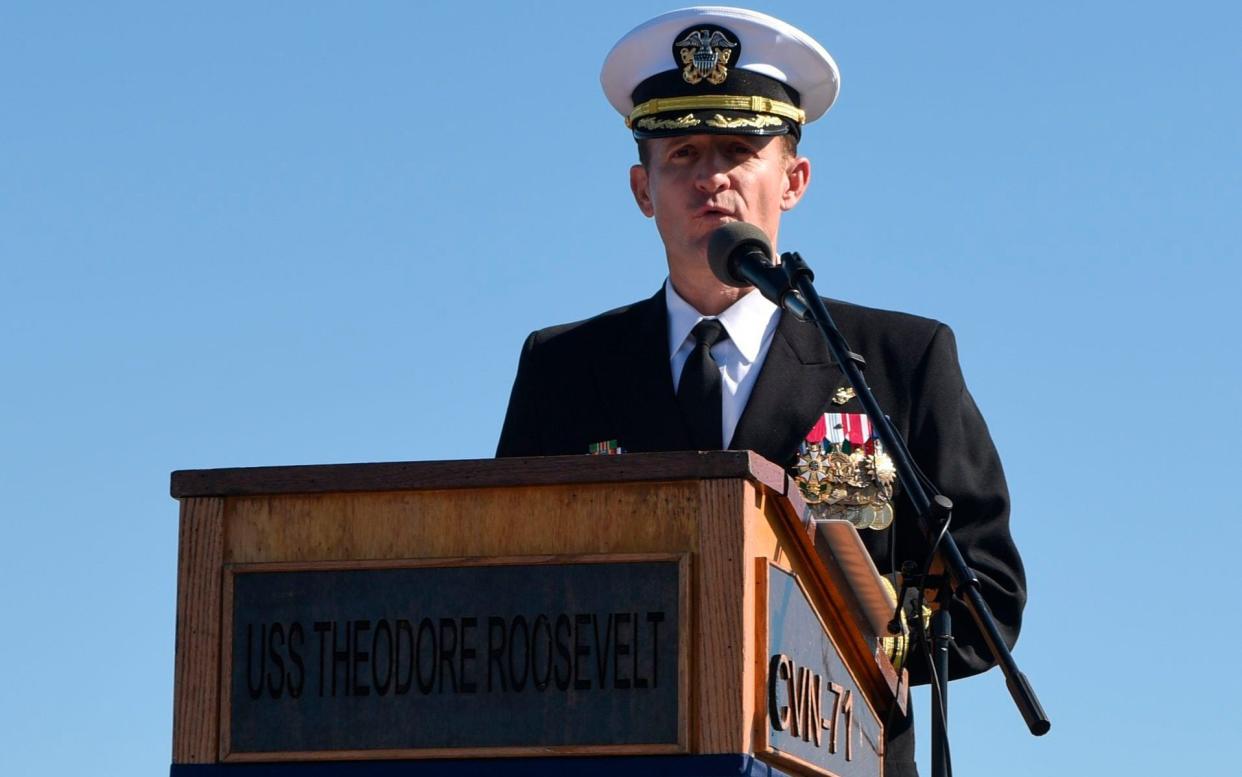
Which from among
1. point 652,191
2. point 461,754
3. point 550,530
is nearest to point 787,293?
point 550,530

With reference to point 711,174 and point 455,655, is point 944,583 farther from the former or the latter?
point 711,174

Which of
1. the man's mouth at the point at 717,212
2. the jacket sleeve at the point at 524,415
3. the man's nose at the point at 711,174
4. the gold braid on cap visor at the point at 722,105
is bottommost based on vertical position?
the jacket sleeve at the point at 524,415

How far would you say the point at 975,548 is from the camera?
4.86 m

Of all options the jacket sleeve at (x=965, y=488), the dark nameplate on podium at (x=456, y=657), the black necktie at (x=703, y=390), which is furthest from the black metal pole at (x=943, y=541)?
the black necktie at (x=703, y=390)

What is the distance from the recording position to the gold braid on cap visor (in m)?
5.34

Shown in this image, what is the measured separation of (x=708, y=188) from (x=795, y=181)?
0.35 metres

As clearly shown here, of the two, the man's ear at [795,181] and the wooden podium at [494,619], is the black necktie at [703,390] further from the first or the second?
the wooden podium at [494,619]

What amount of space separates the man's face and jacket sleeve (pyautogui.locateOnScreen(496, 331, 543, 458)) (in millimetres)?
493

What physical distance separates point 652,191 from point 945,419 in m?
0.97

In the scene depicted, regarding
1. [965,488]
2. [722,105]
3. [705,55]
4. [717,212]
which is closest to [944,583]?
[965,488]

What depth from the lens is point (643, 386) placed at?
5.28 metres

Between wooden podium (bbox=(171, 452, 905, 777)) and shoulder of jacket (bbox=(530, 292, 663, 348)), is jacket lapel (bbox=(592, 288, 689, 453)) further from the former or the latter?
wooden podium (bbox=(171, 452, 905, 777))

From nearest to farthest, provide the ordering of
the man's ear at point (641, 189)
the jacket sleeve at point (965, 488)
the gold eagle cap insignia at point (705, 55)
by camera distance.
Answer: the jacket sleeve at point (965, 488)
the gold eagle cap insignia at point (705, 55)
the man's ear at point (641, 189)

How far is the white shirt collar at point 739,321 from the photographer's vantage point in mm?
5285
